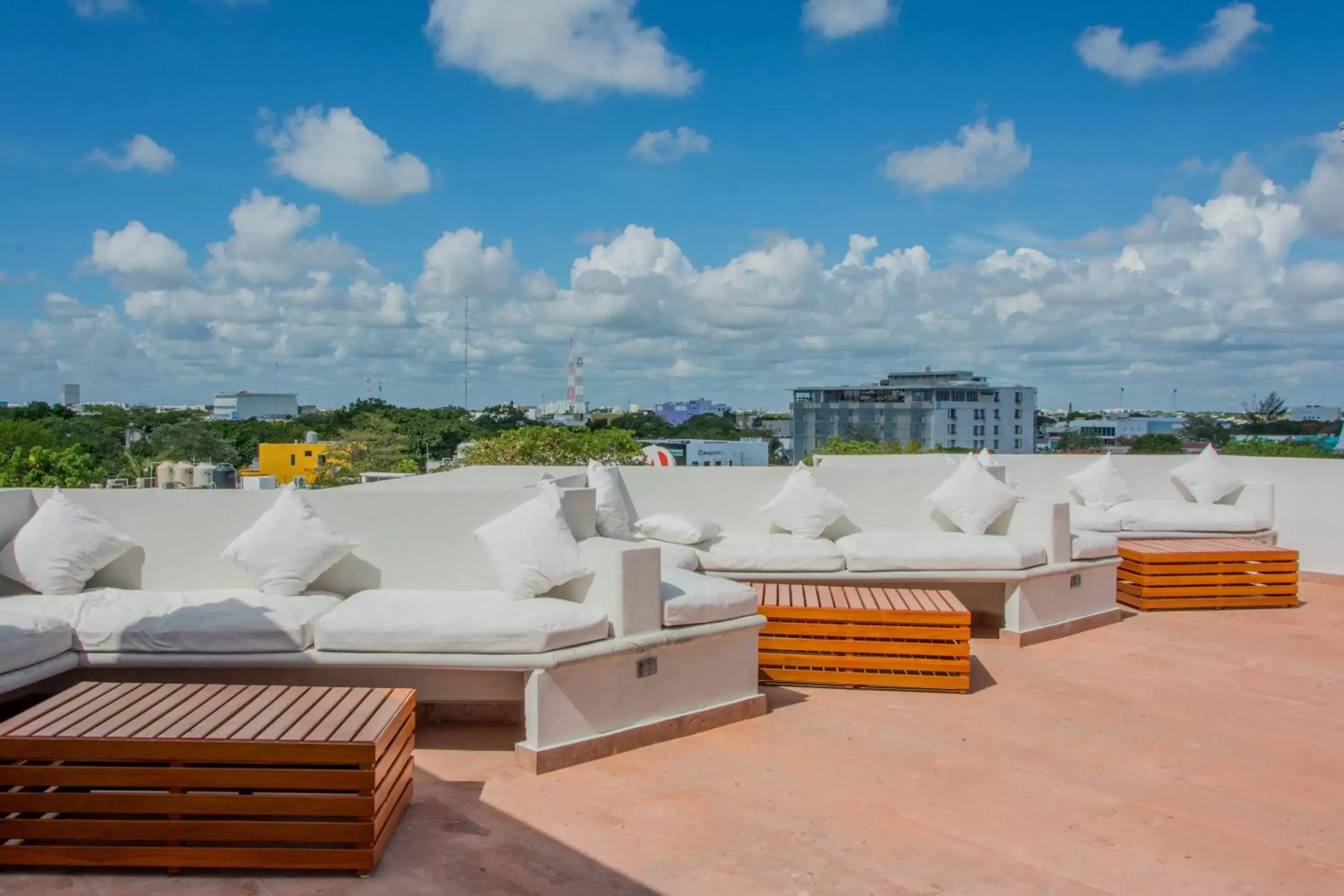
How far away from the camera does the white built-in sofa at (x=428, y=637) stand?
3.74 metres

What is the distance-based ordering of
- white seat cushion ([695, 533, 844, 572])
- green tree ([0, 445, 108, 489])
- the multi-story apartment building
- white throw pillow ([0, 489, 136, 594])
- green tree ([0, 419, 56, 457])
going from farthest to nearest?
the multi-story apartment building → green tree ([0, 419, 56, 457]) → green tree ([0, 445, 108, 489]) → white seat cushion ([695, 533, 844, 572]) → white throw pillow ([0, 489, 136, 594])

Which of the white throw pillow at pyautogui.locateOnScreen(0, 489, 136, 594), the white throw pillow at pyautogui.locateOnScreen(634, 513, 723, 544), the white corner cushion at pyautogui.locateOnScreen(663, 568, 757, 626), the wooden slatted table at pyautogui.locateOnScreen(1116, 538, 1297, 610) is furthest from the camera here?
the wooden slatted table at pyautogui.locateOnScreen(1116, 538, 1297, 610)

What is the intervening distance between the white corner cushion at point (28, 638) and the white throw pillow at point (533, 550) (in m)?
1.74

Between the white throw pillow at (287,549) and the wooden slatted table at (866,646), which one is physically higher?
the white throw pillow at (287,549)

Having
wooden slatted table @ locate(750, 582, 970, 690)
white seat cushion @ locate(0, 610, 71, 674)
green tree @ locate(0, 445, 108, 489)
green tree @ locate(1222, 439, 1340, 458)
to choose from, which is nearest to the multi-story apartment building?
green tree @ locate(1222, 439, 1340, 458)

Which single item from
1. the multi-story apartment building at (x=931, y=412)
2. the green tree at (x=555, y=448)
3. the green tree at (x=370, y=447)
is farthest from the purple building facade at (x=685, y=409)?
the green tree at (x=555, y=448)

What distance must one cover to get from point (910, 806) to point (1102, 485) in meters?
6.05

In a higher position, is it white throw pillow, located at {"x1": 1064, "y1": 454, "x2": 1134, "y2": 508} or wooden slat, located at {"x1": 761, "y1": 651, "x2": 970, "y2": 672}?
white throw pillow, located at {"x1": 1064, "y1": 454, "x2": 1134, "y2": 508}

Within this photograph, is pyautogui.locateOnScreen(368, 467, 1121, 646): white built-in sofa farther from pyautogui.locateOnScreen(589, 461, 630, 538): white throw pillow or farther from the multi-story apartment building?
the multi-story apartment building

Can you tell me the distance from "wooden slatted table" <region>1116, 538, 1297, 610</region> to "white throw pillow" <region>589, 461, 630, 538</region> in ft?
12.8

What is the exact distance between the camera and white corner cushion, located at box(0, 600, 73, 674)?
3529 millimetres

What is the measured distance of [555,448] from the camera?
1230 cm

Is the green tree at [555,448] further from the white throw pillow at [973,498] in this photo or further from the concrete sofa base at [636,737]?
the concrete sofa base at [636,737]

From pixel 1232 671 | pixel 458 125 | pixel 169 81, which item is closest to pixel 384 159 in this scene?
pixel 458 125
